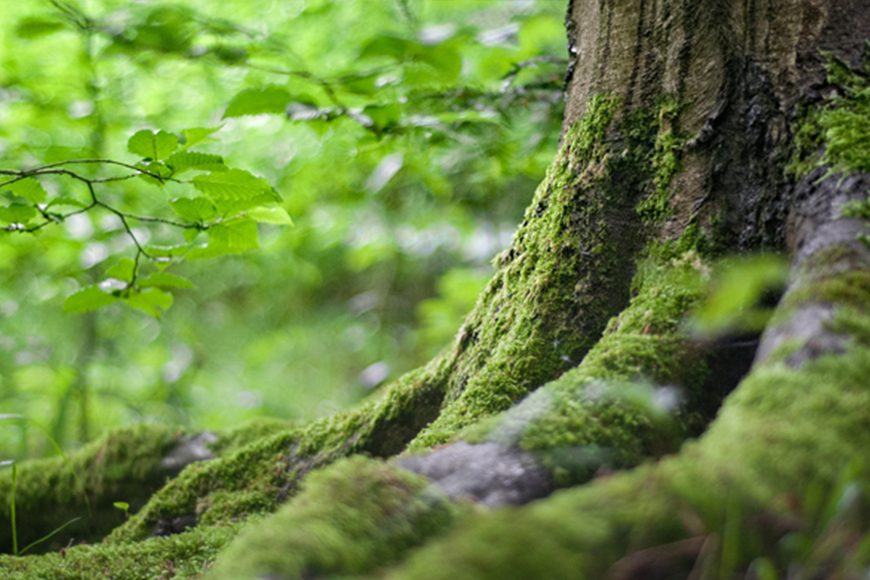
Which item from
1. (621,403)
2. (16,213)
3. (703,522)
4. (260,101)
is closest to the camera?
(703,522)

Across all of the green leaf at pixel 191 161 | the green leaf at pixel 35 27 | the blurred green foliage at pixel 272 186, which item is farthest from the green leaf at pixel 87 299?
the green leaf at pixel 35 27

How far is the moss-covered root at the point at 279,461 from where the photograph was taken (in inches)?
81.4

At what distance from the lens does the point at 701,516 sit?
0.87 metres

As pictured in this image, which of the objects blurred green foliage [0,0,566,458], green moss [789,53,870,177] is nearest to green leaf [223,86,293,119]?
blurred green foliage [0,0,566,458]

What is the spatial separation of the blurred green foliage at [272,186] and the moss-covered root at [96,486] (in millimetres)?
674

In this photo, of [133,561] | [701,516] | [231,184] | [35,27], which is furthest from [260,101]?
[701,516]

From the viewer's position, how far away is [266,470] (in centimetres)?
223

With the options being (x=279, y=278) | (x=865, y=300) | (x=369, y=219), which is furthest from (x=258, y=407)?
(x=865, y=300)

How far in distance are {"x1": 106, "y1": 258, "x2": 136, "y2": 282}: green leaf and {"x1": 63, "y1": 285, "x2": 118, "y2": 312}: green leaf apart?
0.07 metres

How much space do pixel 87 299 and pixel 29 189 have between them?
509 mm

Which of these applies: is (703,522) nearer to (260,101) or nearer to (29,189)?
(29,189)

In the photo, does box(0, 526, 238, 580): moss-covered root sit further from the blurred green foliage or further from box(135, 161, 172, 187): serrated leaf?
box(135, 161, 172, 187): serrated leaf

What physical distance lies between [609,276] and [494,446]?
0.68m

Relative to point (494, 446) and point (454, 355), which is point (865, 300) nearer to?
point (494, 446)
